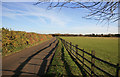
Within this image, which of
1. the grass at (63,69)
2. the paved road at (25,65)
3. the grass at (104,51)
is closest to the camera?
the grass at (63,69)

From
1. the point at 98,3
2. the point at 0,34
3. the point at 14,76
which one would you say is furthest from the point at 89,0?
the point at 0,34

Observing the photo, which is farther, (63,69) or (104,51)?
(104,51)

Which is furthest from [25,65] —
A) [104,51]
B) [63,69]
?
[104,51]

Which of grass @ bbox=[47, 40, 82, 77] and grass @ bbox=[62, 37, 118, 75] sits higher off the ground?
grass @ bbox=[47, 40, 82, 77]

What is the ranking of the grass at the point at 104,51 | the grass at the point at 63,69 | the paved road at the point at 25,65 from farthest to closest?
the grass at the point at 104,51 → the paved road at the point at 25,65 → the grass at the point at 63,69

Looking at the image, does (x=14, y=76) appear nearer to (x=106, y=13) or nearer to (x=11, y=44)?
(x=106, y=13)

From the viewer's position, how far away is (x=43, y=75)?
13.1 ft

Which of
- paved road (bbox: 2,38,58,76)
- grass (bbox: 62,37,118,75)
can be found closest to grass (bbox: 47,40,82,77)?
paved road (bbox: 2,38,58,76)

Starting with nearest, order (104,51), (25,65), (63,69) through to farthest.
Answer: (63,69) → (25,65) → (104,51)

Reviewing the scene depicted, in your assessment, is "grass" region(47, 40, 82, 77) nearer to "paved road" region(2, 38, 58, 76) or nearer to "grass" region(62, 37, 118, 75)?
"paved road" region(2, 38, 58, 76)

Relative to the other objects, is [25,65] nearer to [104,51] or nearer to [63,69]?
[63,69]

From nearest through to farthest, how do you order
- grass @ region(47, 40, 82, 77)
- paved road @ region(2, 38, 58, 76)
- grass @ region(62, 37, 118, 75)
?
grass @ region(47, 40, 82, 77) < paved road @ region(2, 38, 58, 76) < grass @ region(62, 37, 118, 75)

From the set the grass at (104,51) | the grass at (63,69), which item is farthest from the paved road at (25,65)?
the grass at (104,51)

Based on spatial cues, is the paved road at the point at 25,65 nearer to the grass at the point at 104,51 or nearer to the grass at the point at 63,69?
the grass at the point at 63,69
